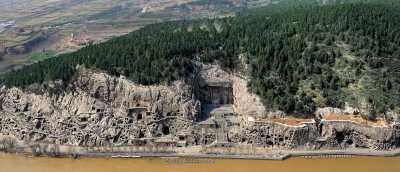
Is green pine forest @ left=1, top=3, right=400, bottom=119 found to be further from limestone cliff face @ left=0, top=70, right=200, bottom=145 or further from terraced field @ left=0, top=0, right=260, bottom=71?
terraced field @ left=0, top=0, right=260, bottom=71

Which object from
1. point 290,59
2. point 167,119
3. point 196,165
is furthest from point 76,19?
point 196,165

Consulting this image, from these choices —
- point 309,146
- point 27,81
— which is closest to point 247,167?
point 309,146

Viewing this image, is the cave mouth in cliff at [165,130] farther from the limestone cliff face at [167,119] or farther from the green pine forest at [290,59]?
the green pine forest at [290,59]

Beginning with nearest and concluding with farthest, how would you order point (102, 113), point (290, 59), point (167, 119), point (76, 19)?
point (167, 119) < point (102, 113) < point (290, 59) < point (76, 19)

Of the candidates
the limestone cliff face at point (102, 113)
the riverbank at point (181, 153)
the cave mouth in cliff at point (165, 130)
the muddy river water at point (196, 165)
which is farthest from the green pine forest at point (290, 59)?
the muddy river water at point (196, 165)

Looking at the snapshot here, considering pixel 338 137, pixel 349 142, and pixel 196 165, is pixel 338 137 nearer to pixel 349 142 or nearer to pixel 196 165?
pixel 349 142
